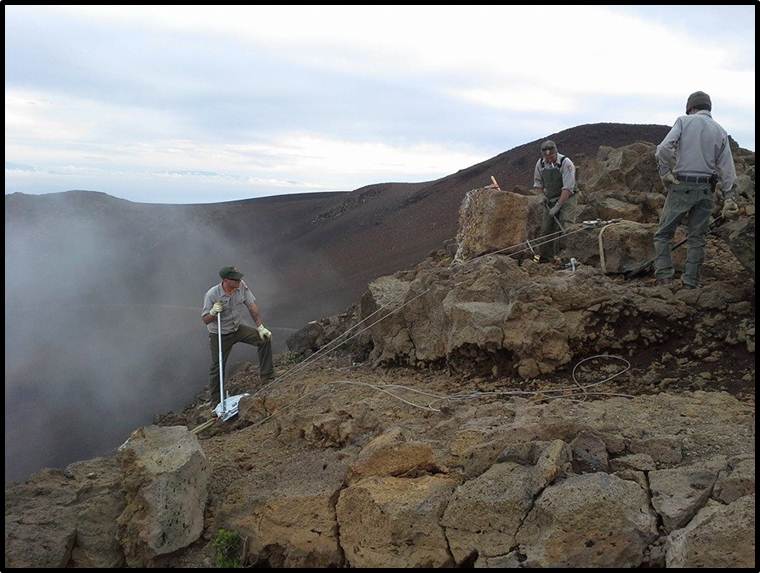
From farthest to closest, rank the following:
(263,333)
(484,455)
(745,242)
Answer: (263,333)
(745,242)
(484,455)

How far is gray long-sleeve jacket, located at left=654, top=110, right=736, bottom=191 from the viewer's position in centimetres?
487

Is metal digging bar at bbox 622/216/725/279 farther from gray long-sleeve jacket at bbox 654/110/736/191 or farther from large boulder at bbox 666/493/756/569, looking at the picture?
large boulder at bbox 666/493/756/569

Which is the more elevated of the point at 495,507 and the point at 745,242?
the point at 745,242

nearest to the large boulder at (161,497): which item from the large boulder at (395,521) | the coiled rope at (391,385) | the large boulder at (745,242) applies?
the large boulder at (395,521)

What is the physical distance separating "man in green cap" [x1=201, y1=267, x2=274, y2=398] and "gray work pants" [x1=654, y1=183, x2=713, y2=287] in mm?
3641

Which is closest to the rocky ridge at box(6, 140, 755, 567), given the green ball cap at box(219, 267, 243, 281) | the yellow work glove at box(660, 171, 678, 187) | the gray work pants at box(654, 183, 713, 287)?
the gray work pants at box(654, 183, 713, 287)

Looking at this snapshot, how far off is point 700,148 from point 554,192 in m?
2.37

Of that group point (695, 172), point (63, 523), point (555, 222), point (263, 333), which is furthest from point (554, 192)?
point (63, 523)

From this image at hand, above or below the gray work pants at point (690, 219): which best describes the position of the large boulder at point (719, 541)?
below

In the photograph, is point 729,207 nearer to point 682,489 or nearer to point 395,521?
point 682,489

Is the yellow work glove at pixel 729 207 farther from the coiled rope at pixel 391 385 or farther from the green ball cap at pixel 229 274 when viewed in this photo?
the green ball cap at pixel 229 274

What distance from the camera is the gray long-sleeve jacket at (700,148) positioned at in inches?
192

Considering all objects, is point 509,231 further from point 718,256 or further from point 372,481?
point 372,481

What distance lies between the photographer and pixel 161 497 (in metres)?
3.50
